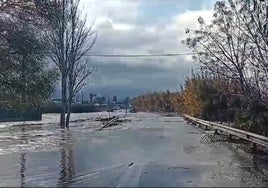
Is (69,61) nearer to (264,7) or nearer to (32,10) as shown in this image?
(264,7)

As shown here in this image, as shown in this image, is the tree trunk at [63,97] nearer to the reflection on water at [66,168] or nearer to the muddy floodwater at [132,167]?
the muddy floodwater at [132,167]

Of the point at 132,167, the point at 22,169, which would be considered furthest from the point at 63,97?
the point at 132,167

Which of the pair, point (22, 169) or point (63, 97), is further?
point (63, 97)

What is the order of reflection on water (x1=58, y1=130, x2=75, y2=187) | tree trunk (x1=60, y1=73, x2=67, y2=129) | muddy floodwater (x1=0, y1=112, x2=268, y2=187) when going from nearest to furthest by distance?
muddy floodwater (x1=0, y1=112, x2=268, y2=187) < reflection on water (x1=58, y1=130, x2=75, y2=187) < tree trunk (x1=60, y1=73, x2=67, y2=129)

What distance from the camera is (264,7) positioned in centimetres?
2481

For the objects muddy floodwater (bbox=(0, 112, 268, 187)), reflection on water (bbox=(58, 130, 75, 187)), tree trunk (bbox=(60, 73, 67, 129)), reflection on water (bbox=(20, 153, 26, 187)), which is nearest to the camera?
muddy floodwater (bbox=(0, 112, 268, 187))

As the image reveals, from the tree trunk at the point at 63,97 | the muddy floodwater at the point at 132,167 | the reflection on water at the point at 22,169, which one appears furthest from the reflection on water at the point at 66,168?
the tree trunk at the point at 63,97

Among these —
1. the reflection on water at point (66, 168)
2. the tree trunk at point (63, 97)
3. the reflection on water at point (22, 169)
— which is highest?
the tree trunk at point (63, 97)

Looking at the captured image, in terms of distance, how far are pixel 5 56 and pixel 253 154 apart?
32.6 feet

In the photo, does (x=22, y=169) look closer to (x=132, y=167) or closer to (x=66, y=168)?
(x=66, y=168)

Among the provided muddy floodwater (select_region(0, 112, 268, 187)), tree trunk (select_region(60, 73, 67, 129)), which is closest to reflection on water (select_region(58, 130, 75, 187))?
muddy floodwater (select_region(0, 112, 268, 187))

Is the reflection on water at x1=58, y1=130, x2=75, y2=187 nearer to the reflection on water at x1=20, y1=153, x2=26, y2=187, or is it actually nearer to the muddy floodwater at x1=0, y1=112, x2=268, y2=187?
the muddy floodwater at x1=0, y1=112, x2=268, y2=187

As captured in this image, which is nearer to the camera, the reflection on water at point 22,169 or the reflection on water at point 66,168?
the reflection on water at point 66,168

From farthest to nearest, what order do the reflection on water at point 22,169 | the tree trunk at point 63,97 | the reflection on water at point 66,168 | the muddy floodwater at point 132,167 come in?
the tree trunk at point 63,97 → the reflection on water at point 22,169 → the reflection on water at point 66,168 → the muddy floodwater at point 132,167
